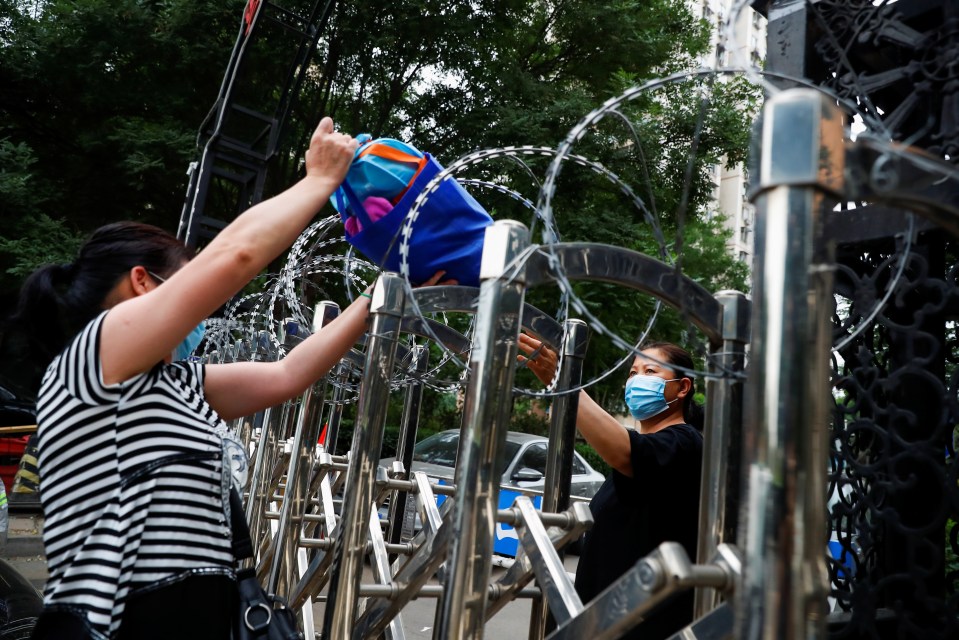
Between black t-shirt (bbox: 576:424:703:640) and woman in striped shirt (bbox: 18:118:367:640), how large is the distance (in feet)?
4.72

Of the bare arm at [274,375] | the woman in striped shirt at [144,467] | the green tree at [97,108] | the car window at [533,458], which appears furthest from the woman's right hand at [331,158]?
the green tree at [97,108]

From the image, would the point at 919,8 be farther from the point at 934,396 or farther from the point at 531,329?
the point at 531,329

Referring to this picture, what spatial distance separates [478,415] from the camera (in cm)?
184

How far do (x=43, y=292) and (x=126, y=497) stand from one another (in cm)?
61

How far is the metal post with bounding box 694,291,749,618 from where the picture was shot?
211 centimetres

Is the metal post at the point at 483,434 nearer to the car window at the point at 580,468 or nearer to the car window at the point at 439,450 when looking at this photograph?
the car window at the point at 439,450

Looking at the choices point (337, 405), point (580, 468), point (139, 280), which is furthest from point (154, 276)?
point (580, 468)

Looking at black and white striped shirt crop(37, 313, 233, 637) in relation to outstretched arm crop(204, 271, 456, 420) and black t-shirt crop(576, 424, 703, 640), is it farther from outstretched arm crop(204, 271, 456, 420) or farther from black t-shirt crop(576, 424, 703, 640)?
black t-shirt crop(576, 424, 703, 640)

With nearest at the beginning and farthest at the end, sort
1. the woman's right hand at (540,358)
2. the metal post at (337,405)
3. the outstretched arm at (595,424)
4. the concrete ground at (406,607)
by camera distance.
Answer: the outstretched arm at (595,424) < the woman's right hand at (540,358) < the metal post at (337,405) < the concrete ground at (406,607)

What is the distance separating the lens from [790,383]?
1116mm

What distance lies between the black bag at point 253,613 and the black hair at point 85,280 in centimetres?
53

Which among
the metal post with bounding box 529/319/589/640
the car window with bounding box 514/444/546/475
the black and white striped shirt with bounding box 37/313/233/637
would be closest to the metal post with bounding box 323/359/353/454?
the metal post with bounding box 529/319/589/640

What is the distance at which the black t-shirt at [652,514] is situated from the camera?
277 cm

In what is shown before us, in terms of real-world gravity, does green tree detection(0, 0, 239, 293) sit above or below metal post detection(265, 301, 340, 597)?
above
